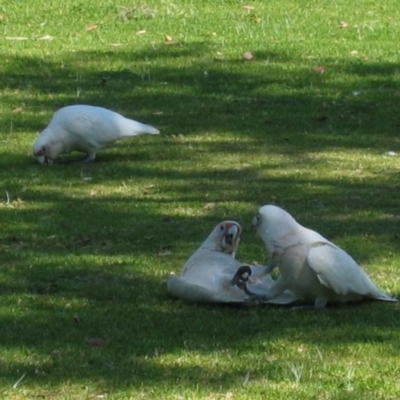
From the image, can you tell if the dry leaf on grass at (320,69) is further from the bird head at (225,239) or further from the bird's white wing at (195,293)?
the bird's white wing at (195,293)

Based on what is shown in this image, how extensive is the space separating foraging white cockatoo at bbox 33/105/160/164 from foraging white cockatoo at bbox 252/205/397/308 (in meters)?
Result: 3.75

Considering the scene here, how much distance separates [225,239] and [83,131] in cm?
342

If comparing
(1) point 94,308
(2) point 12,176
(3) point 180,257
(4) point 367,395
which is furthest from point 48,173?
(4) point 367,395

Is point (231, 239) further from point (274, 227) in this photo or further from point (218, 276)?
point (274, 227)

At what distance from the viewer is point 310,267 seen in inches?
265

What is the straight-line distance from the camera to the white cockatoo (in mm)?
6945

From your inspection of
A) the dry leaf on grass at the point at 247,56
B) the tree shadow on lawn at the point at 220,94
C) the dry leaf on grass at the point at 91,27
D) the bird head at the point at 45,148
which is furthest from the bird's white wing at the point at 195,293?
the dry leaf on grass at the point at 91,27

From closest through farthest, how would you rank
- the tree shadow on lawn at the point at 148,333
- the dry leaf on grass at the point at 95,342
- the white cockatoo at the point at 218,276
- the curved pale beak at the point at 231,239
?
the tree shadow on lawn at the point at 148,333 < the dry leaf on grass at the point at 95,342 < the white cockatoo at the point at 218,276 < the curved pale beak at the point at 231,239

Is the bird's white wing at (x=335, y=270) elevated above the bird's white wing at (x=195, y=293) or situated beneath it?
elevated above

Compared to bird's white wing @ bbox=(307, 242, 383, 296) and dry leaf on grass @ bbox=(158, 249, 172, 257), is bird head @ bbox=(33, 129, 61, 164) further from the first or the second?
bird's white wing @ bbox=(307, 242, 383, 296)

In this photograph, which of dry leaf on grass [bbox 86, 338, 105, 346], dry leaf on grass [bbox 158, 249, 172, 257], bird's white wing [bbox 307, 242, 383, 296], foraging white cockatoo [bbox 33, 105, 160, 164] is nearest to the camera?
dry leaf on grass [bbox 86, 338, 105, 346]

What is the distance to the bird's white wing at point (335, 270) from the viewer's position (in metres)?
6.68

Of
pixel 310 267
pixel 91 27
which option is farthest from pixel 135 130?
pixel 91 27

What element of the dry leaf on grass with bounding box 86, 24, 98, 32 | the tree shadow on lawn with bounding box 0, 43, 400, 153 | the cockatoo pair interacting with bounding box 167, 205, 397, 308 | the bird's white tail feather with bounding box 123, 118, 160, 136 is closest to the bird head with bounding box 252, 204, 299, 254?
the cockatoo pair interacting with bounding box 167, 205, 397, 308
